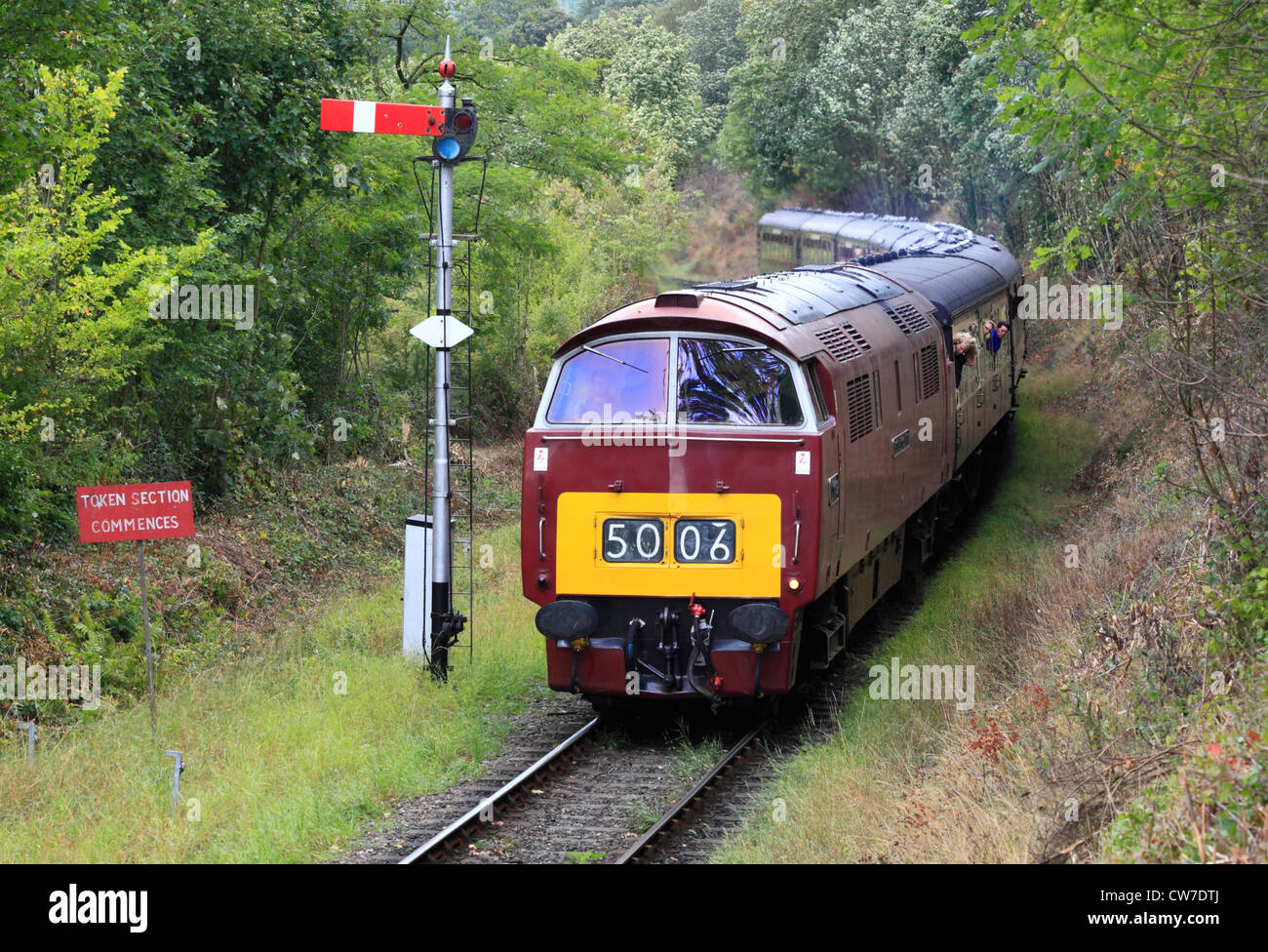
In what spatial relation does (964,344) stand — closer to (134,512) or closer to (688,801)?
(688,801)

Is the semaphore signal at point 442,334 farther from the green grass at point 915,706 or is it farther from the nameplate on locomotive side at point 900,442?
the nameplate on locomotive side at point 900,442

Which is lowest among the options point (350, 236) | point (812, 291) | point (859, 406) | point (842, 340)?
point (859, 406)

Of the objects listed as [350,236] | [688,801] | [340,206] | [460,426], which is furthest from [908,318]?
[460,426]

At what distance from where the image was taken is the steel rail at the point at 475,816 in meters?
7.48

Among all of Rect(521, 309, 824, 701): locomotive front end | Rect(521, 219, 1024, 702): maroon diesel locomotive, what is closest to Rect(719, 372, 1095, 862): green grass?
Rect(521, 219, 1024, 702): maroon diesel locomotive

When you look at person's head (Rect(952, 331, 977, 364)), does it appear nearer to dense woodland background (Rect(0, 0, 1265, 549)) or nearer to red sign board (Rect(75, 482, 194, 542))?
dense woodland background (Rect(0, 0, 1265, 549))

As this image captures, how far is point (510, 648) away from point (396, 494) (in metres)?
8.50

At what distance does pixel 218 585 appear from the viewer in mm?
15367

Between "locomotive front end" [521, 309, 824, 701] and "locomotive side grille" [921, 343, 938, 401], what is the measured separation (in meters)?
4.11

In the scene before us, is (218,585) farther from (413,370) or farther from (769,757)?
→ (413,370)

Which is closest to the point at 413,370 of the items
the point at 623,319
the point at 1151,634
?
the point at 623,319

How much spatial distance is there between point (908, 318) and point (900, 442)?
193 centimetres

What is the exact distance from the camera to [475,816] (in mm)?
8133

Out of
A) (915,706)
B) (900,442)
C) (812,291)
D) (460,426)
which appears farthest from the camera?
(460,426)
